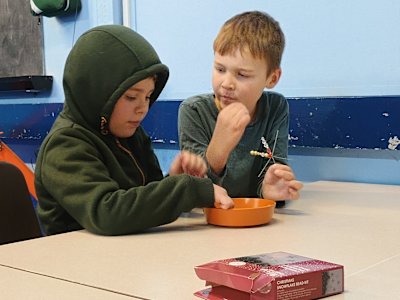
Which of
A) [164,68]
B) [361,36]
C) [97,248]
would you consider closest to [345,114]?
[361,36]

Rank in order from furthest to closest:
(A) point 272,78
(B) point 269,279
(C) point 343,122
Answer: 1. (C) point 343,122
2. (A) point 272,78
3. (B) point 269,279

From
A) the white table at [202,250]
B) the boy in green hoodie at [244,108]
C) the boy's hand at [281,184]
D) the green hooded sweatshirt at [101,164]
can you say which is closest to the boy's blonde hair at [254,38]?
the boy in green hoodie at [244,108]

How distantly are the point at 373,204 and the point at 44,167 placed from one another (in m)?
0.81

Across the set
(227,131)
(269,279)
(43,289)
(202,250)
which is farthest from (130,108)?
(269,279)

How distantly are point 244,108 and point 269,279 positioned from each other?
2.71 feet

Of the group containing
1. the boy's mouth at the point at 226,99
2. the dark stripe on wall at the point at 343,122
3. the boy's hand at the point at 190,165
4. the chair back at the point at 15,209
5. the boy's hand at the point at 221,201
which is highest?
the boy's mouth at the point at 226,99

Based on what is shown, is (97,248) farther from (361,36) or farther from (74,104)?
(361,36)

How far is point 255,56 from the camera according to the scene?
1.59m

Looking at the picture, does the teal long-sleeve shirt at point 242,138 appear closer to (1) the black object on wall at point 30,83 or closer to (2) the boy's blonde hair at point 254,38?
(2) the boy's blonde hair at point 254,38

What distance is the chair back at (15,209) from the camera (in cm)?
148

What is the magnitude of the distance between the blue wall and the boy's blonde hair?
0.34 m

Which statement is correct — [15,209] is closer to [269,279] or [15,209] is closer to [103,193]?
[103,193]

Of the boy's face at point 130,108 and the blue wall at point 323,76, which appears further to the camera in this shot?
the blue wall at point 323,76

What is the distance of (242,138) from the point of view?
1.67 metres
